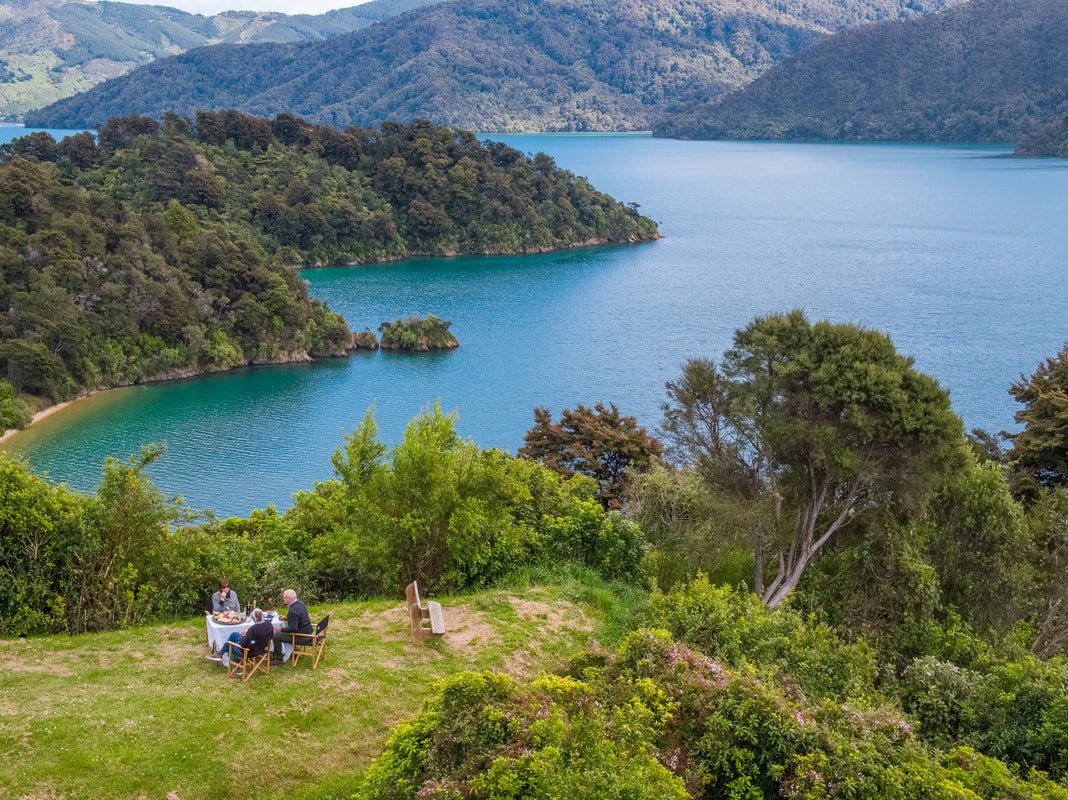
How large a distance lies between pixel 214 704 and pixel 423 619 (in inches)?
130

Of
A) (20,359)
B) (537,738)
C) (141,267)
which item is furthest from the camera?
(141,267)

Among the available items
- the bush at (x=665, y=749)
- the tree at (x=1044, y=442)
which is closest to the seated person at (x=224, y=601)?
the bush at (x=665, y=749)

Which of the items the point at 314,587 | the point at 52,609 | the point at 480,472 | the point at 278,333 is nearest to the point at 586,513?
the point at 480,472

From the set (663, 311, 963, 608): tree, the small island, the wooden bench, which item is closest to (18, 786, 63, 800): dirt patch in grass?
the wooden bench

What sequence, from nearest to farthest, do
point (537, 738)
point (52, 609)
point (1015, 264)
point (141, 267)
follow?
point (537, 738), point (52, 609), point (141, 267), point (1015, 264)

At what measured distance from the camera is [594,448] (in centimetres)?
3131

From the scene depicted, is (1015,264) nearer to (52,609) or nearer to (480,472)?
(480,472)

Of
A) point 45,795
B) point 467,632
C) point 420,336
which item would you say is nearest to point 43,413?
point 420,336

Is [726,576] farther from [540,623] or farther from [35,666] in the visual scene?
[35,666]

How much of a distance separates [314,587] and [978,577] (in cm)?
1197

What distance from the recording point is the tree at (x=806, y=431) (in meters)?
16.8

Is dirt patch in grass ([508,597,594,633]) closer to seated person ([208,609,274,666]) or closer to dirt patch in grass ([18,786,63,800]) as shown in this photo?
seated person ([208,609,274,666])

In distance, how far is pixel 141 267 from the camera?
178ft

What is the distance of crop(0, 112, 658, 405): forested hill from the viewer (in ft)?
163
